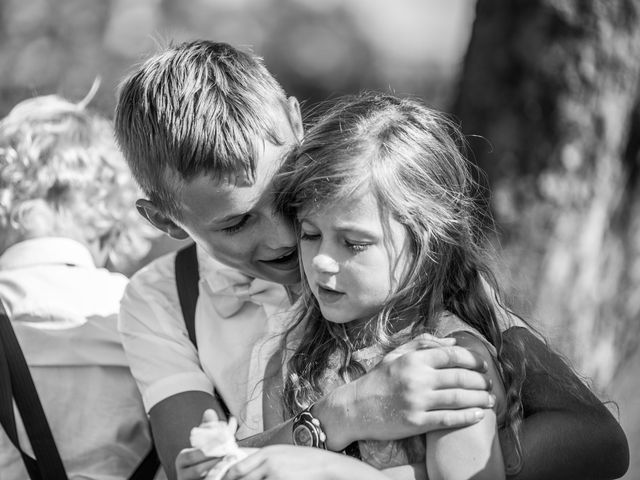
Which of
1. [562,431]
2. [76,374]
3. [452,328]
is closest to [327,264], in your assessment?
[452,328]

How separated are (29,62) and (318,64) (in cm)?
289

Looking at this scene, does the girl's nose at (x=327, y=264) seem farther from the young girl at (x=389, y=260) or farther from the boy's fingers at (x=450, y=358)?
the boy's fingers at (x=450, y=358)

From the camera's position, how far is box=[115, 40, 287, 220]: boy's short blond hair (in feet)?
7.92

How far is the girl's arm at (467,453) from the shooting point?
2.03 m

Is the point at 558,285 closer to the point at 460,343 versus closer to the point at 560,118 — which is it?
the point at 560,118

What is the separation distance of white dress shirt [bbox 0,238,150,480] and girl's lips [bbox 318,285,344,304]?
0.97 metres

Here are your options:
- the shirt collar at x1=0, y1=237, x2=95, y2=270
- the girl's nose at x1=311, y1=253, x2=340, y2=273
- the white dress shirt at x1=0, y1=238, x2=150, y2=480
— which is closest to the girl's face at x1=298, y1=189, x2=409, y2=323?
the girl's nose at x1=311, y1=253, x2=340, y2=273

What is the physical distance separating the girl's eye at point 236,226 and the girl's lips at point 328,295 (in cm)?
35

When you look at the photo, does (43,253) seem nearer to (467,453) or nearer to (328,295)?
(328,295)

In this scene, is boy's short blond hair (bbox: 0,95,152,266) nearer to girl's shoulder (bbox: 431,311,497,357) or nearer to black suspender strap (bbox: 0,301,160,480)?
black suspender strap (bbox: 0,301,160,480)

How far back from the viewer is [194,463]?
2.08 meters

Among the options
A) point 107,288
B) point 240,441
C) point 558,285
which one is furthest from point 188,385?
point 558,285

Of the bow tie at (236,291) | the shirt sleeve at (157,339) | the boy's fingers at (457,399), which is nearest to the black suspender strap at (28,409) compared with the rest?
the shirt sleeve at (157,339)

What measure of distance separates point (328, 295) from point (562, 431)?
665 millimetres
